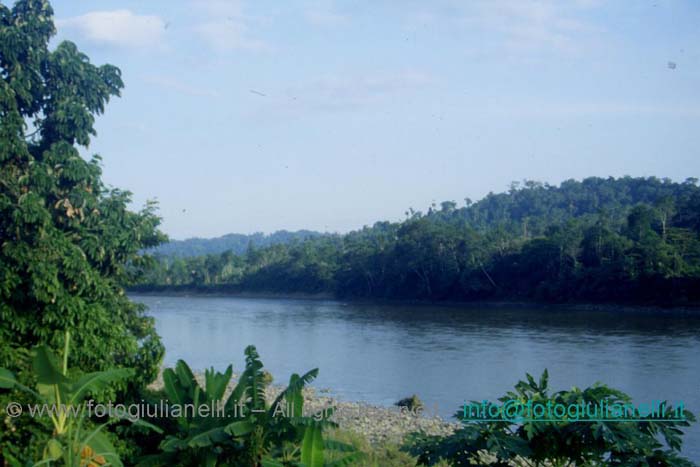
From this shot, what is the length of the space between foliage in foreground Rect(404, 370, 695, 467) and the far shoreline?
3976cm

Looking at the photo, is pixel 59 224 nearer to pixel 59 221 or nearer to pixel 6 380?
pixel 59 221

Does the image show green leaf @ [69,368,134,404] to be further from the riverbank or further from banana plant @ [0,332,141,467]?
the riverbank

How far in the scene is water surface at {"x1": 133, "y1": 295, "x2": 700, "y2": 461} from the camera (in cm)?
1981

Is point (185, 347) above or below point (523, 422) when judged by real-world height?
below

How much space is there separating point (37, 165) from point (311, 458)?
17.2 feet

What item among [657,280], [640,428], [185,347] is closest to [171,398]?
[640,428]

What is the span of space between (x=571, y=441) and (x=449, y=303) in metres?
54.6

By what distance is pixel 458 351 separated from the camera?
87.4ft

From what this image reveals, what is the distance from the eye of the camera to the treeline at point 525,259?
45188 mm

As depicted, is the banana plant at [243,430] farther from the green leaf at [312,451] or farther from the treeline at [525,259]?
the treeline at [525,259]

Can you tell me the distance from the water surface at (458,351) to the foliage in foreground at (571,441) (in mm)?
9037

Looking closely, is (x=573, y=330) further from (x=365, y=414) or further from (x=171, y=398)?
(x=171, y=398)

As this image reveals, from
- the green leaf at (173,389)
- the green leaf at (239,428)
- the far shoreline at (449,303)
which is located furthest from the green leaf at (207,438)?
the far shoreline at (449,303)

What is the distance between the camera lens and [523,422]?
15.2ft
